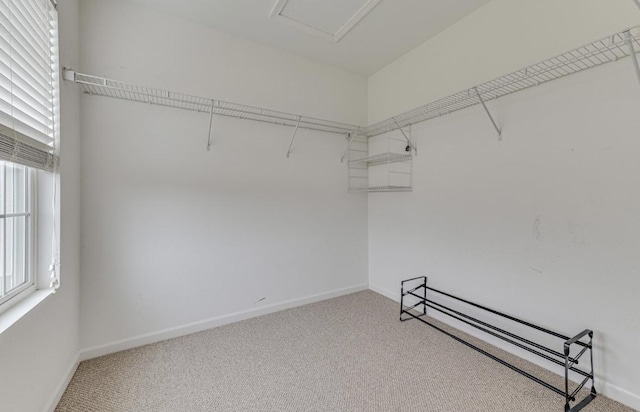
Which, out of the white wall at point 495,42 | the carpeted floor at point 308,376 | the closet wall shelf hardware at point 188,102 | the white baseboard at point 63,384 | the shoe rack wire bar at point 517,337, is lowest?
the carpeted floor at point 308,376

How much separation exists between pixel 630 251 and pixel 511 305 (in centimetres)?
73

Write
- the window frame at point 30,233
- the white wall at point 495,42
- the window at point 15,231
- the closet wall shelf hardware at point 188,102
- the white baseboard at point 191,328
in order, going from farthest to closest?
the white baseboard at point 191,328 < the closet wall shelf hardware at point 188,102 < the white wall at point 495,42 < the window frame at point 30,233 < the window at point 15,231

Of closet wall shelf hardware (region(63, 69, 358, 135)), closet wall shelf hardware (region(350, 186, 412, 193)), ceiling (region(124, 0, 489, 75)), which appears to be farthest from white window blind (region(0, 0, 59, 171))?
closet wall shelf hardware (region(350, 186, 412, 193))

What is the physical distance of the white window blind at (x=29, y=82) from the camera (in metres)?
1.03

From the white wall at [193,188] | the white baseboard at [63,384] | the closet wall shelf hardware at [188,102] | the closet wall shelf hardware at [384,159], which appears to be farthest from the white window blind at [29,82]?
the closet wall shelf hardware at [384,159]

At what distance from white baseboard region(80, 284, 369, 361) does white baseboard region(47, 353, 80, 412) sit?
0.32ft

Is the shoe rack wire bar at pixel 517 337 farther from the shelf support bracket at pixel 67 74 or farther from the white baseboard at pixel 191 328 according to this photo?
the shelf support bracket at pixel 67 74

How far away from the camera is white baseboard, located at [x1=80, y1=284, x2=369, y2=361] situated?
186 centimetres

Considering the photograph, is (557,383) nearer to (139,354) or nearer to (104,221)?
(139,354)

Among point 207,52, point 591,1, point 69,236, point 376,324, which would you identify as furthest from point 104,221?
point 591,1

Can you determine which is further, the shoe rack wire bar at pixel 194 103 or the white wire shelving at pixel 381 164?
the white wire shelving at pixel 381 164

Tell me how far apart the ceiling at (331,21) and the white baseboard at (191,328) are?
253 cm

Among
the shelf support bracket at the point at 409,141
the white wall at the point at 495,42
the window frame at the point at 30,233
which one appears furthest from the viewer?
→ the shelf support bracket at the point at 409,141

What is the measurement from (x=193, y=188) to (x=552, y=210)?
8.54ft
